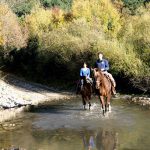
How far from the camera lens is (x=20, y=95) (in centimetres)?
3509

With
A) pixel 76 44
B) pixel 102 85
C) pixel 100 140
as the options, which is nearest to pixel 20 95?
pixel 76 44

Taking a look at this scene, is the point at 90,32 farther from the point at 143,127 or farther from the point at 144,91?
the point at 143,127

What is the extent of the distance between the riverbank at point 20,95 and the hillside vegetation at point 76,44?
282 centimetres

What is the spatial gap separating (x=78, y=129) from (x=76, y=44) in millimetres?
19621

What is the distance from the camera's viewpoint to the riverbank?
2731cm

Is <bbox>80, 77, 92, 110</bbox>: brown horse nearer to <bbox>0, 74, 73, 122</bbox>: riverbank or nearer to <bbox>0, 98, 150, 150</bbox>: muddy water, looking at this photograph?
<bbox>0, 98, 150, 150</bbox>: muddy water

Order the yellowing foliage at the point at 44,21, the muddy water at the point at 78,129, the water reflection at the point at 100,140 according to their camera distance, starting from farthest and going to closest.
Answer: the yellowing foliage at the point at 44,21 → the muddy water at the point at 78,129 → the water reflection at the point at 100,140

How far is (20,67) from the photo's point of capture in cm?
5047

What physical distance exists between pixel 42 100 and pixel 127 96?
20.4 feet

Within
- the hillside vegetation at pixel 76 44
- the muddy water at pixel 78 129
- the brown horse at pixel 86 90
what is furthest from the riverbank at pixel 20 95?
the brown horse at pixel 86 90

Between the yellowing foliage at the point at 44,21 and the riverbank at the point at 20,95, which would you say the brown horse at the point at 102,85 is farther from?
the yellowing foliage at the point at 44,21

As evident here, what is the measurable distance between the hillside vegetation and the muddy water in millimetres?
7644

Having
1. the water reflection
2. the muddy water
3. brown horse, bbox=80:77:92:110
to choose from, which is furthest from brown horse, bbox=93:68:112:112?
the water reflection

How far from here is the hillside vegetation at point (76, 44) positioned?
34688 mm
